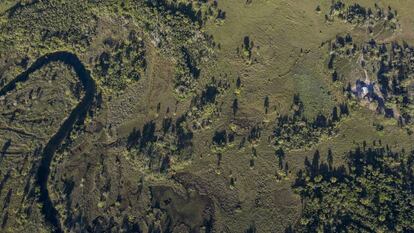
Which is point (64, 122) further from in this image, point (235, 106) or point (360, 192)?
point (360, 192)

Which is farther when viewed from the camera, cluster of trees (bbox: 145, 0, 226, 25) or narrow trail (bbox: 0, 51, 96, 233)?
cluster of trees (bbox: 145, 0, 226, 25)

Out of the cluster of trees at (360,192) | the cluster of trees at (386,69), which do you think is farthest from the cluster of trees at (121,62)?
the cluster of trees at (386,69)

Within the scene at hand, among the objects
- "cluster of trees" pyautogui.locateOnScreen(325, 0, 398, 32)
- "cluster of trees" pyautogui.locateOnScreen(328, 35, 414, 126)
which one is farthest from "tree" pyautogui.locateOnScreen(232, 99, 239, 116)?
"cluster of trees" pyautogui.locateOnScreen(325, 0, 398, 32)

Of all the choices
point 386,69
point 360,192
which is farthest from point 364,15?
point 360,192

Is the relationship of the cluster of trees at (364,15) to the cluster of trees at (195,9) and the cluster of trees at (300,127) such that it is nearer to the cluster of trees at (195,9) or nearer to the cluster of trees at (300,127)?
the cluster of trees at (300,127)

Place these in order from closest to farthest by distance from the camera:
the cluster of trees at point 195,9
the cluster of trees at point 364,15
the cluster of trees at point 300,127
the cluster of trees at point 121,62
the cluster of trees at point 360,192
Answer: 1. the cluster of trees at point 360,192
2. the cluster of trees at point 300,127
3. the cluster of trees at point 121,62
4. the cluster of trees at point 195,9
5. the cluster of trees at point 364,15

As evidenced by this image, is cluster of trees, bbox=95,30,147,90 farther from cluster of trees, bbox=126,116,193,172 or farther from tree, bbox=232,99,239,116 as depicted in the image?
tree, bbox=232,99,239,116
